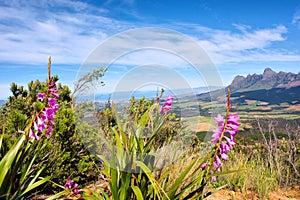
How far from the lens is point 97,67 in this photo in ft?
9.73

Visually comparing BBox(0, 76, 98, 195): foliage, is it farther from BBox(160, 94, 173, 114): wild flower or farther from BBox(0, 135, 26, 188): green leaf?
BBox(160, 94, 173, 114): wild flower

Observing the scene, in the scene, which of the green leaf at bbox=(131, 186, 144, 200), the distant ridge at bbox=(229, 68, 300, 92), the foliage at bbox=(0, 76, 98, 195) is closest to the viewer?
the green leaf at bbox=(131, 186, 144, 200)

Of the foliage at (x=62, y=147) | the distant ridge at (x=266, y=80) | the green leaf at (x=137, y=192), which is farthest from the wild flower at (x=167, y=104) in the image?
the distant ridge at (x=266, y=80)

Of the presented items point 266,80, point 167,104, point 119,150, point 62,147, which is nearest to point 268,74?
point 266,80

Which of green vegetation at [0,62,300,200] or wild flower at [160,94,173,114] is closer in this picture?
green vegetation at [0,62,300,200]

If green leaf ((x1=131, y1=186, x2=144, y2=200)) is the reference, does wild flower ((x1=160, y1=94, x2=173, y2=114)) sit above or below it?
above

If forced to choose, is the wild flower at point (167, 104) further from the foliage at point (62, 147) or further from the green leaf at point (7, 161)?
the foliage at point (62, 147)

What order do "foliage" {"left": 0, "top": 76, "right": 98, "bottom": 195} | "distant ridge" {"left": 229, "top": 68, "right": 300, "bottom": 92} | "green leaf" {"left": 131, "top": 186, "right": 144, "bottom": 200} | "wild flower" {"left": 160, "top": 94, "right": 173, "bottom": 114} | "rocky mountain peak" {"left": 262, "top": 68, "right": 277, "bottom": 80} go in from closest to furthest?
"green leaf" {"left": 131, "top": 186, "right": 144, "bottom": 200}, "wild flower" {"left": 160, "top": 94, "right": 173, "bottom": 114}, "foliage" {"left": 0, "top": 76, "right": 98, "bottom": 195}, "distant ridge" {"left": 229, "top": 68, "right": 300, "bottom": 92}, "rocky mountain peak" {"left": 262, "top": 68, "right": 277, "bottom": 80}

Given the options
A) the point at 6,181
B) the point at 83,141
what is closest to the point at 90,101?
the point at 83,141

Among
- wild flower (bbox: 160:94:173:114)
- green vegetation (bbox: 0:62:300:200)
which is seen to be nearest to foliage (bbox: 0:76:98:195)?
green vegetation (bbox: 0:62:300:200)

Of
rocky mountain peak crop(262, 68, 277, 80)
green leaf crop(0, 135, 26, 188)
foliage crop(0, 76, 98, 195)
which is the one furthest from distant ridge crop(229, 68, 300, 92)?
green leaf crop(0, 135, 26, 188)

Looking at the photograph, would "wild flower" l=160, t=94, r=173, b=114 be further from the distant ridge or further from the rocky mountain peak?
the rocky mountain peak

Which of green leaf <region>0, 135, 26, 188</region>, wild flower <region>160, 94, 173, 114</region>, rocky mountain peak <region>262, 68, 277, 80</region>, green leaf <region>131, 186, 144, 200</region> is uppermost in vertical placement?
rocky mountain peak <region>262, 68, 277, 80</region>

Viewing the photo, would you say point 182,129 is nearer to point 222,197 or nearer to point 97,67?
point 222,197
